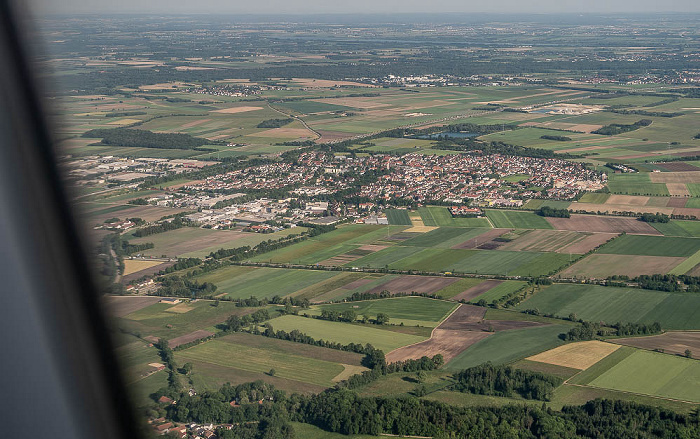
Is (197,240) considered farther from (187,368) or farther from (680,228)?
(680,228)

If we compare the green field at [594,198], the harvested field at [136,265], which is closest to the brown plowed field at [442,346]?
the harvested field at [136,265]

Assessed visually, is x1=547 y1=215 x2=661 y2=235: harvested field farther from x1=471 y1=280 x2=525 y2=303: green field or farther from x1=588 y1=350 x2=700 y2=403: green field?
x1=588 y1=350 x2=700 y2=403: green field

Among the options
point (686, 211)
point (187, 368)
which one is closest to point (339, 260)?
point (187, 368)

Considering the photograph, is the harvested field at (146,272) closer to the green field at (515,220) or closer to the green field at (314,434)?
the green field at (314,434)

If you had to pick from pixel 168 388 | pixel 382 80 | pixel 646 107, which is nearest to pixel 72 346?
pixel 168 388

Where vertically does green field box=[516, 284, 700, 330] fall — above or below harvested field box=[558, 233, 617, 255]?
above

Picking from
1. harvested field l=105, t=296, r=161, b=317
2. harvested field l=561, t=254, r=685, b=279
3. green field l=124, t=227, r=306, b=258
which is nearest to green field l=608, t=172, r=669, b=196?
harvested field l=561, t=254, r=685, b=279
